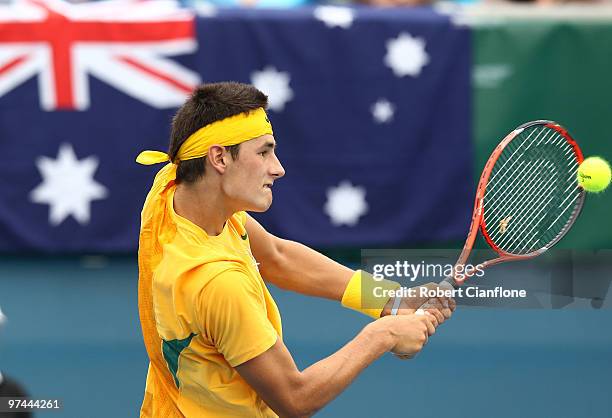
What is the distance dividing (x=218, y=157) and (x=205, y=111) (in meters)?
0.14

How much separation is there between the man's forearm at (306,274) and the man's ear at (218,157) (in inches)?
23.0

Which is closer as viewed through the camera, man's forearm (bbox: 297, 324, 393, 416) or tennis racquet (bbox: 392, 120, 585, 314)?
man's forearm (bbox: 297, 324, 393, 416)

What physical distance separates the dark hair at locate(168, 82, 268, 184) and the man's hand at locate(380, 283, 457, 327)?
2.72ft

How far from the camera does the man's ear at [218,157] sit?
291cm

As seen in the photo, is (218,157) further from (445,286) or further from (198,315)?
(445,286)

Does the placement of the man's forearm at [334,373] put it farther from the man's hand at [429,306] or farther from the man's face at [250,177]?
the man's face at [250,177]

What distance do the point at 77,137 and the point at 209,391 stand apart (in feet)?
9.44

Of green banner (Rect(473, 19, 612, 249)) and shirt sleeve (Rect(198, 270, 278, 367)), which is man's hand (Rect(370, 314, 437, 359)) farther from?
green banner (Rect(473, 19, 612, 249))

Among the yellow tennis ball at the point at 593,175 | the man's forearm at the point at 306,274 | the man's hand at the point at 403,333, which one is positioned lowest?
the man's hand at the point at 403,333

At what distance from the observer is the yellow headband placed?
291 cm

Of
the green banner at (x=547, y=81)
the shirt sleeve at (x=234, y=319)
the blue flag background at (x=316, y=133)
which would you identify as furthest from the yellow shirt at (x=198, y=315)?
the green banner at (x=547, y=81)

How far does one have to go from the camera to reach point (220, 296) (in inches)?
109

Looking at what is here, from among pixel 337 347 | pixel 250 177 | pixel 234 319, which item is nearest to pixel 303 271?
pixel 250 177

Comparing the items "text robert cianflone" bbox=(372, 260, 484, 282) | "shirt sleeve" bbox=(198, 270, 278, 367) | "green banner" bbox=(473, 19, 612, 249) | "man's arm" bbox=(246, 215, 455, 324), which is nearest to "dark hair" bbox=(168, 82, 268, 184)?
"shirt sleeve" bbox=(198, 270, 278, 367)
